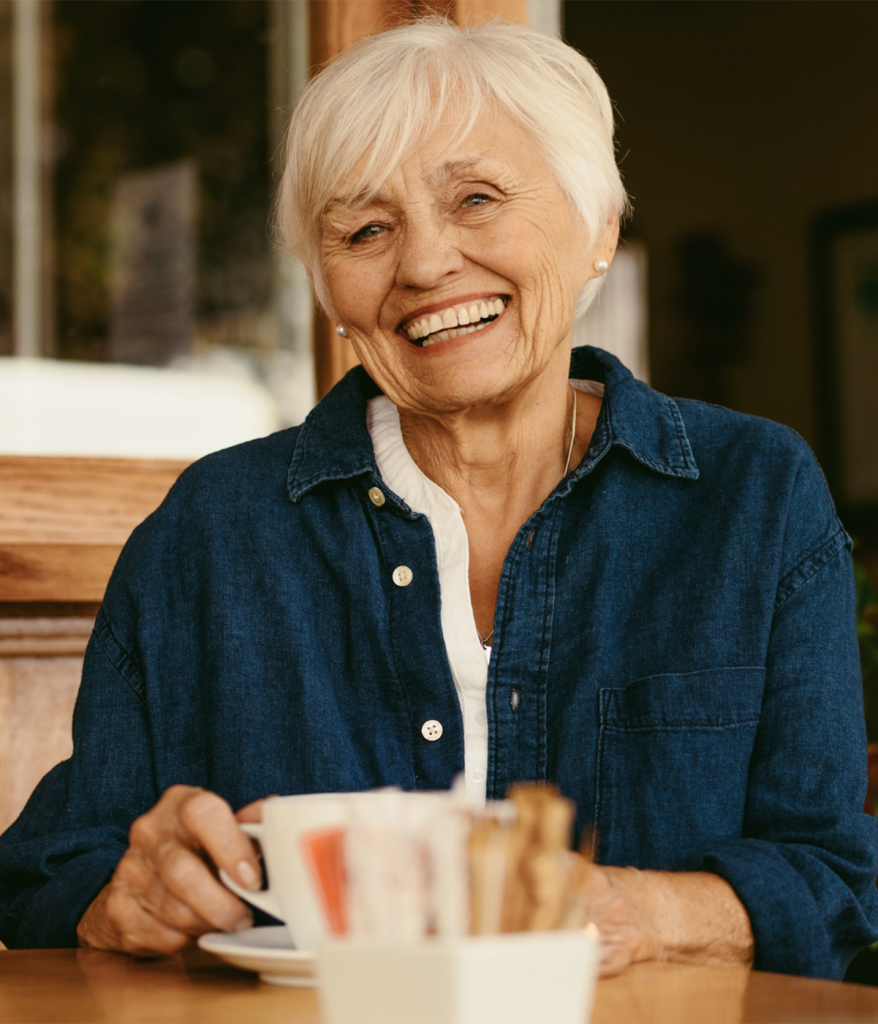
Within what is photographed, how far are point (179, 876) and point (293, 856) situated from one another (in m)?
0.17

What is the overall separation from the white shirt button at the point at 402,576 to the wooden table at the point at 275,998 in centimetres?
49

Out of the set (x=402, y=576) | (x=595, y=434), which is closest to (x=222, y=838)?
(x=402, y=576)

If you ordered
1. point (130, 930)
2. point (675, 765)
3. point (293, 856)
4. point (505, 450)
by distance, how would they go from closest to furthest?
point (293, 856) → point (130, 930) → point (675, 765) → point (505, 450)

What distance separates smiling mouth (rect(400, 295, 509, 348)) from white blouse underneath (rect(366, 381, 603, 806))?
0.15 meters

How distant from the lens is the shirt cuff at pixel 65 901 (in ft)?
3.34

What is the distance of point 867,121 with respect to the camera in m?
4.59

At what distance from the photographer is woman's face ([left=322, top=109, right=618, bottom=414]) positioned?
127cm

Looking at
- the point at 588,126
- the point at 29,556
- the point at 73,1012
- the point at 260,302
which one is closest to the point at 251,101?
the point at 260,302

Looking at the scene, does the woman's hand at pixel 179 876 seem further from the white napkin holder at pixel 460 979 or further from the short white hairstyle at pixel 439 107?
the short white hairstyle at pixel 439 107

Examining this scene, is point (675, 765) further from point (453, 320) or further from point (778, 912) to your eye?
point (453, 320)

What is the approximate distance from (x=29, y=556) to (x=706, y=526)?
3.02 ft

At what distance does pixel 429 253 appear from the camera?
1266mm

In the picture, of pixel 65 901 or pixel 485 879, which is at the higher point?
pixel 485 879

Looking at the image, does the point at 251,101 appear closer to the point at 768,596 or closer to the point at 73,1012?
the point at 768,596
